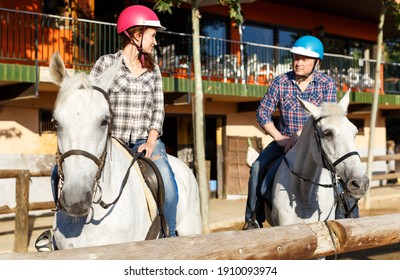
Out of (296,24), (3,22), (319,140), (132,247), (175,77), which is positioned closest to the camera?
(132,247)

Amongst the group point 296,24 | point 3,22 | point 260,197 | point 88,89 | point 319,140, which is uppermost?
point 296,24

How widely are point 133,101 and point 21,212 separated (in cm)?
623

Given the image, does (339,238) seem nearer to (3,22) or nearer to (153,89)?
(153,89)

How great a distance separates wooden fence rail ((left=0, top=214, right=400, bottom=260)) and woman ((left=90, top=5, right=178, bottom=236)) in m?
0.69

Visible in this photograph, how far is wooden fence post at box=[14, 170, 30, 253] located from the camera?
31.5ft

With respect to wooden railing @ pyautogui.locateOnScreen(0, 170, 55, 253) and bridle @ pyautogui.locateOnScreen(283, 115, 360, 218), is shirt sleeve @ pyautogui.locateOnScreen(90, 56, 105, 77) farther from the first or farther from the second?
wooden railing @ pyautogui.locateOnScreen(0, 170, 55, 253)

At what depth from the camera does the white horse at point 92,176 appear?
305cm

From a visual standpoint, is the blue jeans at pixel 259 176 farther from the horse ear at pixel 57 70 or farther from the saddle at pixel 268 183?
the horse ear at pixel 57 70

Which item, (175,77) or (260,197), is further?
(175,77)

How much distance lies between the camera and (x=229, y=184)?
18766 mm

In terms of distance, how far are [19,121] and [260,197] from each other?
10.0 m

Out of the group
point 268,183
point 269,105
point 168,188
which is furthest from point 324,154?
point 168,188

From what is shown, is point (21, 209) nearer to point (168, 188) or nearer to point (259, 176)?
point (259, 176)

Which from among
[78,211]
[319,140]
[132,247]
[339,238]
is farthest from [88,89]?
[339,238]
